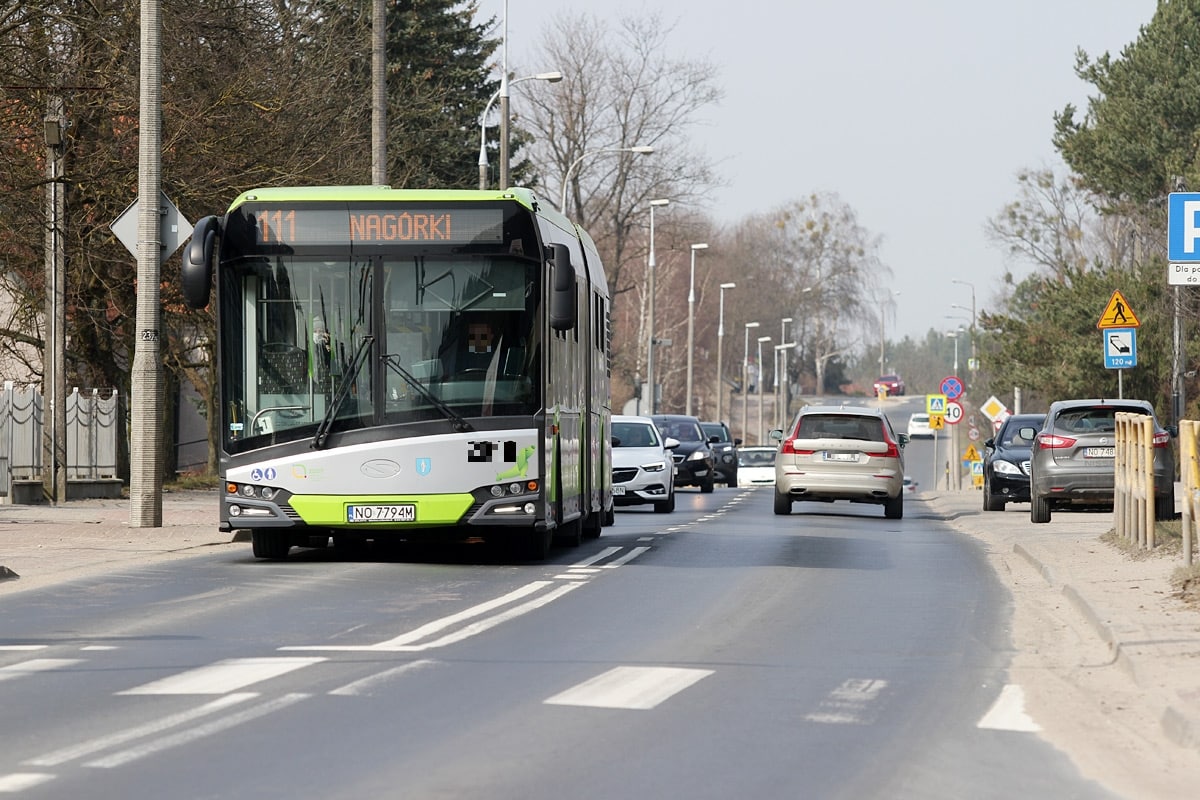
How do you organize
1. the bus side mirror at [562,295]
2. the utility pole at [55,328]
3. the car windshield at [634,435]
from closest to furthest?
the bus side mirror at [562,295] < the utility pole at [55,328] < the car windshield at [634,435]

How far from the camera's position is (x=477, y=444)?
17.9 metres

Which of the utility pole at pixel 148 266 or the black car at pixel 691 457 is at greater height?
the utility pole at pixel 148 266

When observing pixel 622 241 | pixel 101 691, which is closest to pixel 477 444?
pixel 101 691

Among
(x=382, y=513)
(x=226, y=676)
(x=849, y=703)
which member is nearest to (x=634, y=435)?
(x=382, y=513)

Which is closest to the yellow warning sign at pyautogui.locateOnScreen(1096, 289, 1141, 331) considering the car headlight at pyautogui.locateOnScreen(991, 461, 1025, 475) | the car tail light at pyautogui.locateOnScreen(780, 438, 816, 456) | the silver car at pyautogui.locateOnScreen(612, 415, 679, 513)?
the car tail light at pyautogui.locateOnScreen(780, 438, 816, 456)

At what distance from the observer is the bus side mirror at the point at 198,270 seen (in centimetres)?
1723

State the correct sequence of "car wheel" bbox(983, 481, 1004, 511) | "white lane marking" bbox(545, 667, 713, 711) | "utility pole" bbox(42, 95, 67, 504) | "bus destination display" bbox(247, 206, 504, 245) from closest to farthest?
1. "white lane marking" bbox(545, 667, 713, 711)
2. "bus destination display" bbox(247, 206, 504, 245)
3. "utility pole" bbox(42, 95, 67, 504)
4. "car wheel" bbox(983, 481, 1004, 511)

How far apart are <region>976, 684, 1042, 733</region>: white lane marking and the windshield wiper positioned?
317 inches

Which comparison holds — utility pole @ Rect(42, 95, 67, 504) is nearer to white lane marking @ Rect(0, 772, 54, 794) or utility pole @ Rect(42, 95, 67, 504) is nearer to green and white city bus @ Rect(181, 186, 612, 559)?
green and white city bus @ Rect(181, 186, 612, 559)

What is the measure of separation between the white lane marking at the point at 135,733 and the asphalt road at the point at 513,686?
0.02m

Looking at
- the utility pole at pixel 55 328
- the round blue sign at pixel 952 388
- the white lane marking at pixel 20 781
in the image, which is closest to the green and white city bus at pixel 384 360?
the white lane marking at pixel 20 781

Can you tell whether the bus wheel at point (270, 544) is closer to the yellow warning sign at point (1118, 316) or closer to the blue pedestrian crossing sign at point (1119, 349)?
the yellow warning sign at point (1118, 316)

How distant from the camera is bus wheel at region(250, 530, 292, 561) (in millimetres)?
19703

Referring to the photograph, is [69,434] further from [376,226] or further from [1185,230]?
[1185,230]
